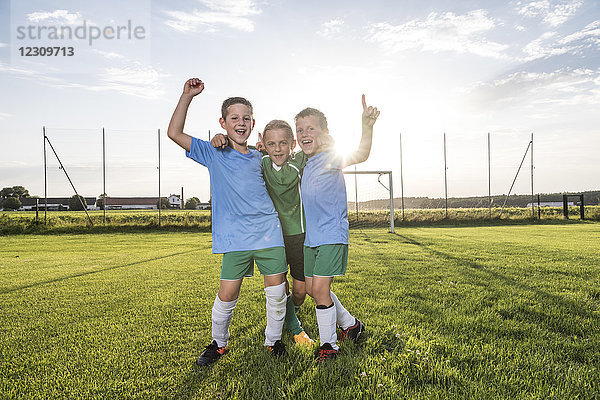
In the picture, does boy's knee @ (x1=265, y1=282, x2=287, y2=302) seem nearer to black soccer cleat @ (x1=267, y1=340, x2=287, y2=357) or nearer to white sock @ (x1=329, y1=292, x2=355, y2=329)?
black soccer cleat @ (x1=267, y1=340, x2=287, y2=357)

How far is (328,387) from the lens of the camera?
2.35 meters

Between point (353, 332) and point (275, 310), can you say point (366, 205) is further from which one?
point (275, 310)

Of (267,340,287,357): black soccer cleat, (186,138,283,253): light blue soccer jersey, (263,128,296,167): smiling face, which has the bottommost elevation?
(267,340,287,357): black soccer cleat

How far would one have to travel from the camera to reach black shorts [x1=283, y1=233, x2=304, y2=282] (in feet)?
10.6

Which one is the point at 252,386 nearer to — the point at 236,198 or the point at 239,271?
the point at 239,271

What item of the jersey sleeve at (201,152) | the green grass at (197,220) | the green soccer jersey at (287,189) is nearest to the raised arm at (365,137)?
the green soccer jersey at (287,189)

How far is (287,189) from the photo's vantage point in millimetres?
3084

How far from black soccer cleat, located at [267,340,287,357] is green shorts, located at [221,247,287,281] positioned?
56 cm

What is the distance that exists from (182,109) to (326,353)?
2135mm

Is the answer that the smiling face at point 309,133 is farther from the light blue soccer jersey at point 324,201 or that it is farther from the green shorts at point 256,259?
the green shorts at point 256,259

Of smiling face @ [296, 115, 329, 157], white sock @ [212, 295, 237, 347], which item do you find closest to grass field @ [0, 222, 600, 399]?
white sock @ [212, 295, 237, 347]

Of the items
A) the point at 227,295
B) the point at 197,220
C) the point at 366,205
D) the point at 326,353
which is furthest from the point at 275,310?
the point at 366,205

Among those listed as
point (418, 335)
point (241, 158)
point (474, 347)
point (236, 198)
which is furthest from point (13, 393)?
point (474, 347)

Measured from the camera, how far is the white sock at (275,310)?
2902 mm
